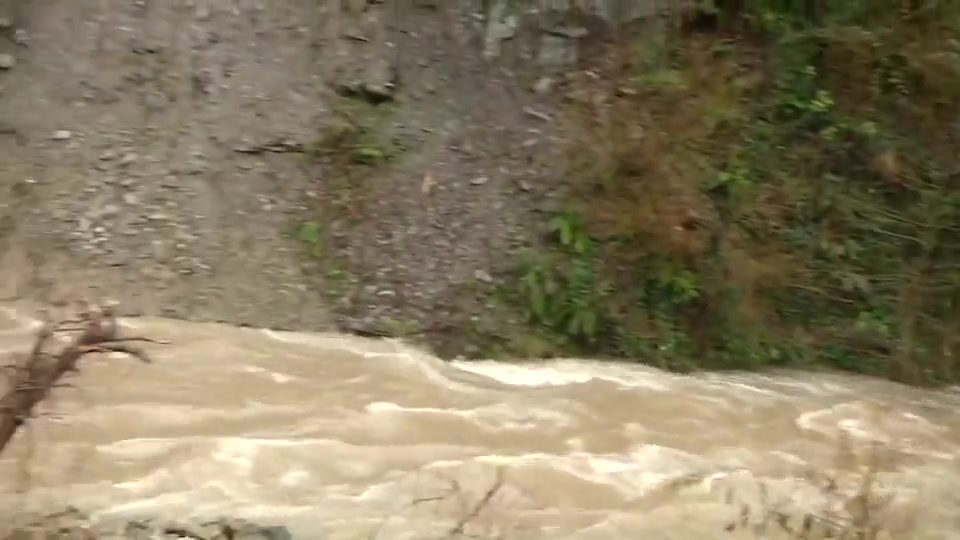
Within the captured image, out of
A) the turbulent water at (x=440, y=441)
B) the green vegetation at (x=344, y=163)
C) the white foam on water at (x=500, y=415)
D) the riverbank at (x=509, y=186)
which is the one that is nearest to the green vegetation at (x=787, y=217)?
the riverbank at (x=509, y=186)

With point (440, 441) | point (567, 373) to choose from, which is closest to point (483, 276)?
point (567, 373)

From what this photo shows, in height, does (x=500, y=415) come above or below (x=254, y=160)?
below

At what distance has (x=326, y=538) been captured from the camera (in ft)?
11.0

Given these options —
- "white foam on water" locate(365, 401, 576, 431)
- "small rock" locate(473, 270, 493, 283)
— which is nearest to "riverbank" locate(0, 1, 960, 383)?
"small rock" locate(473, 270, 493, 283)

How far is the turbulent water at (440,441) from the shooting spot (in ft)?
11.7

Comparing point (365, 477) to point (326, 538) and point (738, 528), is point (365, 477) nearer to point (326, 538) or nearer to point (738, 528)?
point (326, 538)

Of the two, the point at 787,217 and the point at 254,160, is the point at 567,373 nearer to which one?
the point at 787,217

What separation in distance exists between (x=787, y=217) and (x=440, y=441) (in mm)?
2418

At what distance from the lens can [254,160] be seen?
5.37 meters

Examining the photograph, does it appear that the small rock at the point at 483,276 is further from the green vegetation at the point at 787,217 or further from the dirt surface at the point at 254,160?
the green vegetation at the point at 787,217

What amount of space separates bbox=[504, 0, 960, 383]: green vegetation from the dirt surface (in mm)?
439

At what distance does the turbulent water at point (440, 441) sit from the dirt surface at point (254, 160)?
0.30 m

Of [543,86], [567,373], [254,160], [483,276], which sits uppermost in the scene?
[543,86]

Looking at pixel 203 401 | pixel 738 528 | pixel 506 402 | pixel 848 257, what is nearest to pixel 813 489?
pixel 738 528
